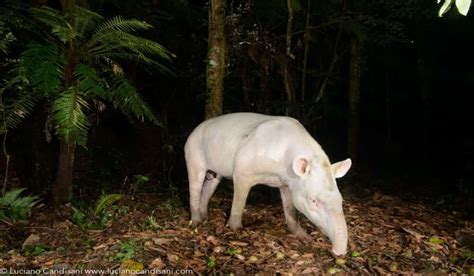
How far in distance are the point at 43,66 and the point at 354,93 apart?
727 cm

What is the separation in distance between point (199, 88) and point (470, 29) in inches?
325

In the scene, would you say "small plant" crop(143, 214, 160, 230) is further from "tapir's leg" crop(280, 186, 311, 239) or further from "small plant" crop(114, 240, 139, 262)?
"tapir's leg" crop(280, 186, 311, 239)

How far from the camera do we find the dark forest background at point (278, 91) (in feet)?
26.8

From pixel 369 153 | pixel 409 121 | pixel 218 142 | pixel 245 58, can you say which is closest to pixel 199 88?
pixel 245 58

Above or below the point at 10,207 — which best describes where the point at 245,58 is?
above

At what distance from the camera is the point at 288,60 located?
816 centimetres

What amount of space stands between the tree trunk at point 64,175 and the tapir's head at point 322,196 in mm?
3057

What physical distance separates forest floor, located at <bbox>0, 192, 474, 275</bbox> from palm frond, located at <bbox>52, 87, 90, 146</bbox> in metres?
1.10

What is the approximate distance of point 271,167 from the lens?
520 cm

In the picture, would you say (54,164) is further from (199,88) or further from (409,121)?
(409,121)

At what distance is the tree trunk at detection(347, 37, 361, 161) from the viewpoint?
10.1 m

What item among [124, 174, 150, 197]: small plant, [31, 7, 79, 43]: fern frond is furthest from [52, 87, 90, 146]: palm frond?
[124, 174, 150, 197]: small plant

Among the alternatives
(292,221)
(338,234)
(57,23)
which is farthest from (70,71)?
(338,234)

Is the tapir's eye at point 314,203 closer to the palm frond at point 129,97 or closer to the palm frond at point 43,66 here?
the palm frond at point 129,97
